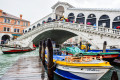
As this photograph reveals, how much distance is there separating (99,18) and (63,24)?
607 cm

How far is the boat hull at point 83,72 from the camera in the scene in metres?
5.43

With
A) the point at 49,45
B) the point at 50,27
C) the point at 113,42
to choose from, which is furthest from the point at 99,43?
the point at 49,45

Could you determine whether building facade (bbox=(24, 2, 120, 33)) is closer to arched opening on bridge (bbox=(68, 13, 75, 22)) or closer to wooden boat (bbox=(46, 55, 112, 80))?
arched opening on bridge (bbox=(68, 13, 75, 22))

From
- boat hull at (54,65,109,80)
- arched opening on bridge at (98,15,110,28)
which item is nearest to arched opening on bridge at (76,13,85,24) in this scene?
arched opening on bridge at (98,15,110,28)

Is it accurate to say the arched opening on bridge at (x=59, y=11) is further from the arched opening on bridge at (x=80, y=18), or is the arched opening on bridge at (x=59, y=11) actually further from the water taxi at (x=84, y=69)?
the water taxi at (x=84, y=69)

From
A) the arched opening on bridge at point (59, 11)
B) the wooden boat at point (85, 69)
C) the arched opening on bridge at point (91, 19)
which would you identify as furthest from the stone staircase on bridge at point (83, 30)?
the wooden boat at point (85, 69)

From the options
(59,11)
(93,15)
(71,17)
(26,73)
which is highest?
(59,11)

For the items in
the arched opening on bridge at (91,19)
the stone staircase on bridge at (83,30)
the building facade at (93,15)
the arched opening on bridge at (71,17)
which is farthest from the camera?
the arched opening on bridge at (71,17)

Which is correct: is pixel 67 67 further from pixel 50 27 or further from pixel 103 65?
pixel 50 27

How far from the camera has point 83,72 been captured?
562 centimetres

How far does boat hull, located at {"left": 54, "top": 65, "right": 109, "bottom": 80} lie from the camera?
5.43 m

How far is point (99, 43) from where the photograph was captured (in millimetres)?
14172

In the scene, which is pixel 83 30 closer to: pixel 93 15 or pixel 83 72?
pixel 93 15

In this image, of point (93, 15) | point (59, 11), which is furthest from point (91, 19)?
point (59, 11)
